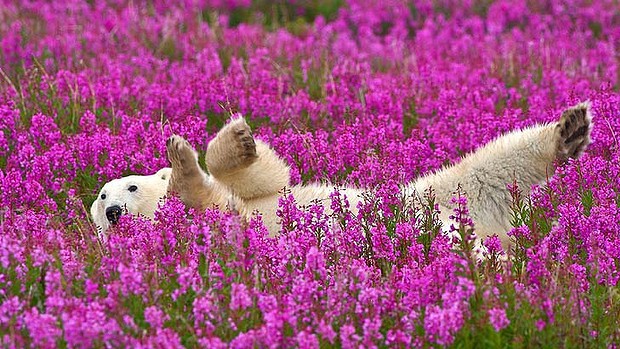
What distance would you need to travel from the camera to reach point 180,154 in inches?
223

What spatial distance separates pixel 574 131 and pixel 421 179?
3.17ft

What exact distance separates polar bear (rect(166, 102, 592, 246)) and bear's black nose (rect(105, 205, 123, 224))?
11.8 inches

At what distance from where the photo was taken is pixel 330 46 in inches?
443

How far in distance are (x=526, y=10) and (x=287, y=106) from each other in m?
5.84

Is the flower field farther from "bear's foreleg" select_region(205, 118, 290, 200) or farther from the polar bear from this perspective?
"bear's foreleg" select_region(205, 118, 290, 200)

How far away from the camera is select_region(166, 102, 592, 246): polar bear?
568cm

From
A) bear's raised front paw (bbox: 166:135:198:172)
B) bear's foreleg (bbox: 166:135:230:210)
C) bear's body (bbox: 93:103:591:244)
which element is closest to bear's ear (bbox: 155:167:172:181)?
bear's body (bbox: 93:103:591:244)

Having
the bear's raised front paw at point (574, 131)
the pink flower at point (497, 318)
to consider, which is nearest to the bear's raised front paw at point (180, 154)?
the bear's raised front paw at point (574, 131)

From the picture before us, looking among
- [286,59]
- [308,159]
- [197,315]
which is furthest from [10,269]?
[286,59]

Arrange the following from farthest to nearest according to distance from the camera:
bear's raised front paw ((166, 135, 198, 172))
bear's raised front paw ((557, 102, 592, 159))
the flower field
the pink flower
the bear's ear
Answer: the bear's ear → bear's raised front paw ((166, 135, 198, 172)) → bear's raised front paw ((557, 102, 592, 159)) → the flower field → the pink flower

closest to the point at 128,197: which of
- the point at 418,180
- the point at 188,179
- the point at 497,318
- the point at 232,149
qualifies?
the point at 188,179

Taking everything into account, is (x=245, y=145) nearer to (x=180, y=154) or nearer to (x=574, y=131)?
(x=180, y=154)

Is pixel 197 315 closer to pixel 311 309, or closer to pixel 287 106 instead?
pixel 311 309

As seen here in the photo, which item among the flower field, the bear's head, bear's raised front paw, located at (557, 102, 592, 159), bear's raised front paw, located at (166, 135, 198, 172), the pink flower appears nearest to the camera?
the pink flower
